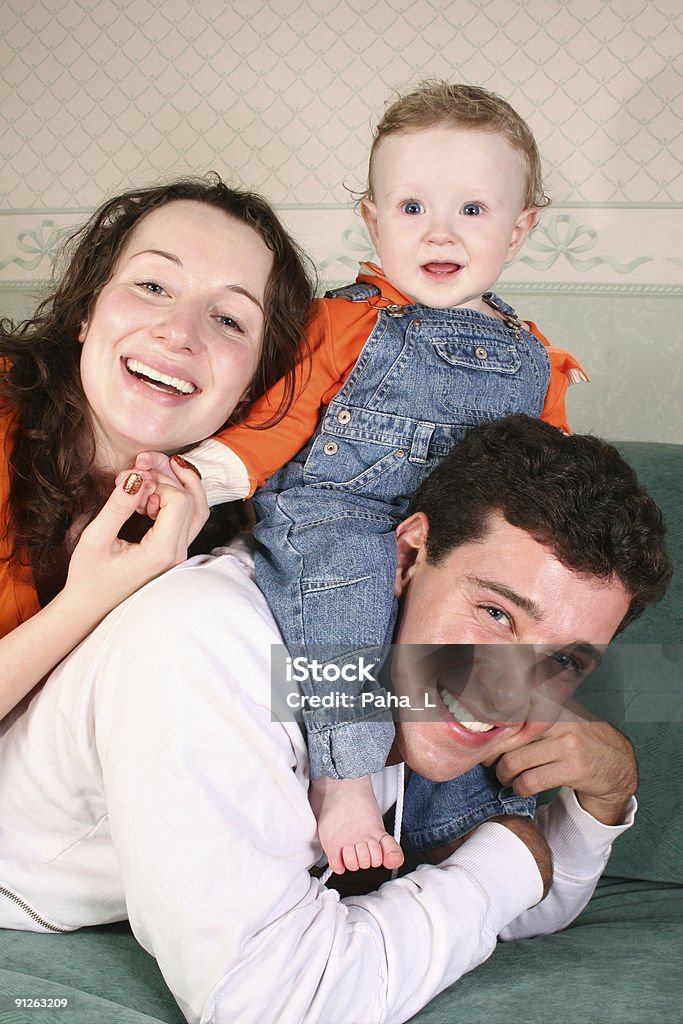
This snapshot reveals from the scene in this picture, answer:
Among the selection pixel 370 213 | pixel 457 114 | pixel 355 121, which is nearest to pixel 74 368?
pixel 370 213

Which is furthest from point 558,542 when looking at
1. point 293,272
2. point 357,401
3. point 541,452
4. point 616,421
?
point 616,421

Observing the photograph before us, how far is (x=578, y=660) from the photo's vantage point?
4.69ft

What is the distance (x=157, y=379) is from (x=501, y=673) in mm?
647

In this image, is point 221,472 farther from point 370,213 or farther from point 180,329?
point 370,213

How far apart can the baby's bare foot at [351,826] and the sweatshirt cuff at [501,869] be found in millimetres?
143

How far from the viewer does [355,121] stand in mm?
2783

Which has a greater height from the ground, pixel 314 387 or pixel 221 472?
pixel 314 387

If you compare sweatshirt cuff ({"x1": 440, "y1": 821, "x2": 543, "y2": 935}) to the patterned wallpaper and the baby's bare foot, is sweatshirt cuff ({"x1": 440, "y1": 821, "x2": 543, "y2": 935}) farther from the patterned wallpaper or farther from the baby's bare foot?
the patterned wallpaper

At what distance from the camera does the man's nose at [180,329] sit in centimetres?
140

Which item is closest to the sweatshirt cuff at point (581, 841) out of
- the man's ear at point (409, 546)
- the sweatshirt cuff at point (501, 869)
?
the sweatshirt cuff at point (501, 869)

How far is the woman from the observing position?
1.29 metres

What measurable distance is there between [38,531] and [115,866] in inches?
19.8

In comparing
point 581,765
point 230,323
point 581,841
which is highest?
point 230,323

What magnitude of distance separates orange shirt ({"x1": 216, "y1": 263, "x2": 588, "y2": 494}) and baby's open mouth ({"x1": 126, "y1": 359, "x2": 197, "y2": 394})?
11 centimetres
